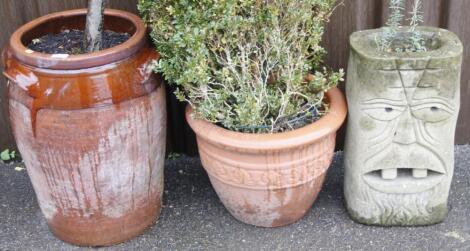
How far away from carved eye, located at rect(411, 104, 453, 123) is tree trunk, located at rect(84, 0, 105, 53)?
140 centimetres

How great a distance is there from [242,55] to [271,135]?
0.37 meters

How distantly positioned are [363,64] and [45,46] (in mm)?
1428

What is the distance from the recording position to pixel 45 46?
2.92m

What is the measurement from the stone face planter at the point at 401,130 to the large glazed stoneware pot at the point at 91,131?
2.91 feet

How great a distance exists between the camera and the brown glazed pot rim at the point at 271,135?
8.70 ft

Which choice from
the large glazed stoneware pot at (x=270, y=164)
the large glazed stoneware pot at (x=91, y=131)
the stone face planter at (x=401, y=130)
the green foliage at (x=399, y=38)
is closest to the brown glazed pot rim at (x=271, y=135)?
the large glazed stoneware pot at (x=270, y=164)

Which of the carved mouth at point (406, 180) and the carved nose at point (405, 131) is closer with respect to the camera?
the carved nose at point (405, 131)

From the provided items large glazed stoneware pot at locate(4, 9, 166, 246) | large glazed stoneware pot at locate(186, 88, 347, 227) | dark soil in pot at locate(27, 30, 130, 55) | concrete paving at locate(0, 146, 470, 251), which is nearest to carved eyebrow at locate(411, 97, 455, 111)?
large glazed stoneware pot at locate(186, 88, 347, 227)

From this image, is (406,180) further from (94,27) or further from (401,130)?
(94,27)

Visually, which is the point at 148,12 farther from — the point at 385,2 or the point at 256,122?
the point at 385,2

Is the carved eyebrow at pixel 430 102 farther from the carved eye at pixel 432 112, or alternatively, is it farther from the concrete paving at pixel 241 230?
the concrete paving at pixel 241 230

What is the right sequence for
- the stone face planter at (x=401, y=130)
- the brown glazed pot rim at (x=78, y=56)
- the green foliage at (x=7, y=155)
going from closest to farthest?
1. the brown glazed pot rim at (x=78, y=56)
2. the stone face planter at (x=401, y=130)
3. the green foliage at (x=7, y=155)

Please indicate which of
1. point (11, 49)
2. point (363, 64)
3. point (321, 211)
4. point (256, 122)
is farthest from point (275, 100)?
point (11, 49)

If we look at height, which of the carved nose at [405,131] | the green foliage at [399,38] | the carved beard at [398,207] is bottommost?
the carved beard at [398,207]
